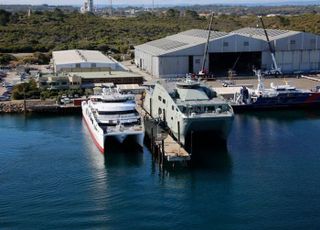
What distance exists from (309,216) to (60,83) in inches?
900

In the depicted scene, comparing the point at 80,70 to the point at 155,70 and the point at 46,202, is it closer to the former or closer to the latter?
the point at 155,70

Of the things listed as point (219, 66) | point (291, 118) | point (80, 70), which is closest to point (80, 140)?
point (291, 118)

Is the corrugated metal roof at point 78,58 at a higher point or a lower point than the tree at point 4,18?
lower

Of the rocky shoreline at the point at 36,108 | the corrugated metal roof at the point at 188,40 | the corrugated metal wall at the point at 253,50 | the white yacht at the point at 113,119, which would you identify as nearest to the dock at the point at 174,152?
the white yacht at the point at 113,119

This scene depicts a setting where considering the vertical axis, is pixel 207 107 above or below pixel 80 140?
above

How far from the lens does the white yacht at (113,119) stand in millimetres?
25172

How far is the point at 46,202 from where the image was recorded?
19016mm

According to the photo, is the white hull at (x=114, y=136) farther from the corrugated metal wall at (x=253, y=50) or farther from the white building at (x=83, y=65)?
the corrugated metal wall at (x=253, y=50)

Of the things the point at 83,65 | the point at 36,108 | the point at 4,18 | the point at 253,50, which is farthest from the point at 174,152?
the point at 4,18

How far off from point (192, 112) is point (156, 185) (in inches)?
224

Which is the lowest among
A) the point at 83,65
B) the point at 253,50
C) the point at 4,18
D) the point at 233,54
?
the point at 83,65

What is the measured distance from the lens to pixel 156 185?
20.9 m

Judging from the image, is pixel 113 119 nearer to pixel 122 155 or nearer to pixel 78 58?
pixel 122 155

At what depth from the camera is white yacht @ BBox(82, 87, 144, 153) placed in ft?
82.6
